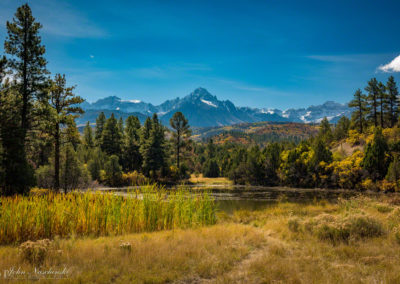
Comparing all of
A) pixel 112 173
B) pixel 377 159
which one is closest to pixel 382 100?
pixel 377 159

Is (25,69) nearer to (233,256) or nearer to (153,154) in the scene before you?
(233,256)

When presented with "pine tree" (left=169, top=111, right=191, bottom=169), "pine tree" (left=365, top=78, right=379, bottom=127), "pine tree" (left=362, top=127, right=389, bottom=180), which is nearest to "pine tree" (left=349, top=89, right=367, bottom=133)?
"pine tree" (left=365, top=78, right=379, bottom=127)

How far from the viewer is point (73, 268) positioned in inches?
246

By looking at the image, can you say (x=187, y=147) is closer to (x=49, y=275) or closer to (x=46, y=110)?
(x=46, y=110)

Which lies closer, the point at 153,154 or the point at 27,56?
the point at 27,56

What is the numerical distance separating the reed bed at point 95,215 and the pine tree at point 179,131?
193ft

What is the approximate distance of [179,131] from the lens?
74188mm

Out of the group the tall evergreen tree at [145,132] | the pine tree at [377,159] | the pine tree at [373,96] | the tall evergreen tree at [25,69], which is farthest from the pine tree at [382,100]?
the tall evergreen tree at [25,69]

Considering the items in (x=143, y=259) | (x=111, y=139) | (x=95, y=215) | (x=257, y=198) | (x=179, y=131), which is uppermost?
(x=179, y=131)

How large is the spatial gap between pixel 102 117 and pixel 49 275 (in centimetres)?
8253

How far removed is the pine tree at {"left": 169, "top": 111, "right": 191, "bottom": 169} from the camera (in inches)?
2879

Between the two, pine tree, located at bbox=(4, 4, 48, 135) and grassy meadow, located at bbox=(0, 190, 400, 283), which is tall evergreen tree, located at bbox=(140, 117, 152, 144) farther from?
grassy meadow, located at bbox=(0, 190, 400, 283)

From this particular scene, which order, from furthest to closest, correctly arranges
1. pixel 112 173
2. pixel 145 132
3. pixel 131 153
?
pixel 131 153, pixel 145 132, pixel 112 173

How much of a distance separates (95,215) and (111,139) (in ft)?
213
